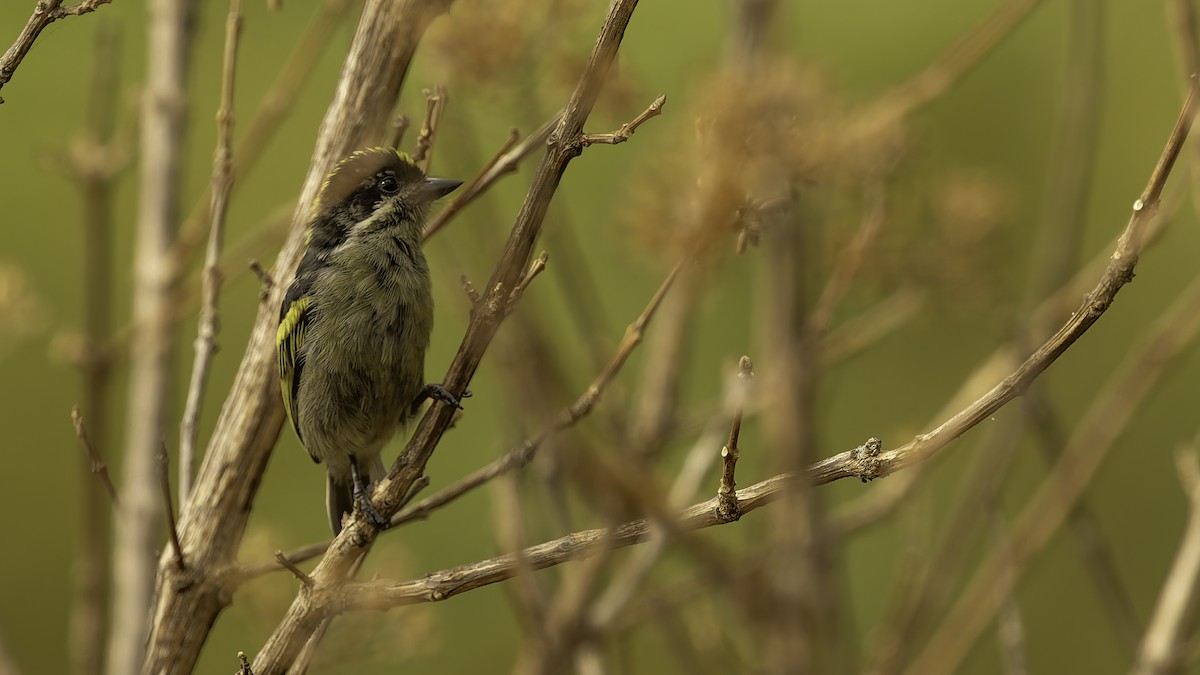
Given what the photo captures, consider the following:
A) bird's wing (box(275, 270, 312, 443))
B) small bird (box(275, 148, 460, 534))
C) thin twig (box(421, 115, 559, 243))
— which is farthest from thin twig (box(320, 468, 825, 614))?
bird's wing (box(275, 270, 312, 443))

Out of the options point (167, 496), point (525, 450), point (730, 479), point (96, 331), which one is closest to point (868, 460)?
point (730, 479)

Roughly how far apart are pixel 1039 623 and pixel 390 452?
3383 millimetres

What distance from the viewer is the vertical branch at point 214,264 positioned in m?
2.73

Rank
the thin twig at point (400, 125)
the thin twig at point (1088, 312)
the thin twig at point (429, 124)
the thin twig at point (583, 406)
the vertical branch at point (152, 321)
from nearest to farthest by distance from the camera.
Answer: the thin twig at point (1088, 312) → the thin twig at point (583, 406) → the vertical branch at point (152, 321) → the thin twig at point (429, 124) → the thin twig at point (400, 125)

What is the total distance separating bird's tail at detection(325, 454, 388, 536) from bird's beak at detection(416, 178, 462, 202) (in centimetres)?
78

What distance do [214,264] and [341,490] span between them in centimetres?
123

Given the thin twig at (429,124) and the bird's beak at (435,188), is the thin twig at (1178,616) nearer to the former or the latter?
the thin twig at (429,124)

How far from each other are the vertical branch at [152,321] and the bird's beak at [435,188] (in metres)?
0.71

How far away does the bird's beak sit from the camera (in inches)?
135

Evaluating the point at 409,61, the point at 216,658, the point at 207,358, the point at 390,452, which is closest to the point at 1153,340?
the point at 409,61

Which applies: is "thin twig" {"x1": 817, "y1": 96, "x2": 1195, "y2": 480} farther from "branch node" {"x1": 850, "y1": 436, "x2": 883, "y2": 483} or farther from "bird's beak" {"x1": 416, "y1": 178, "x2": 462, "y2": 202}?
"bird's beak" {"x1": 416, "y1": 178, "x2": 462, "y2": 202}

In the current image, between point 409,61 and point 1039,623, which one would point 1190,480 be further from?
point 1039,623

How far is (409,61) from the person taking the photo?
2.77 meters

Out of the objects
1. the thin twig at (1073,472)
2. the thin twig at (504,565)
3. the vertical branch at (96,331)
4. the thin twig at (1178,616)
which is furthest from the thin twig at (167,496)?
the thin twig at (1178,616)
